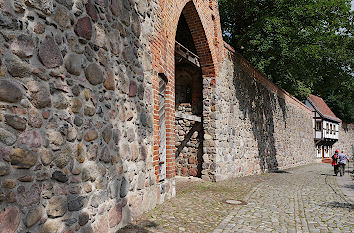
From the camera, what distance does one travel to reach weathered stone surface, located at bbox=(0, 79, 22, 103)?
7.75 ft

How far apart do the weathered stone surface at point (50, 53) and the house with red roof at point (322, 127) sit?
101ft

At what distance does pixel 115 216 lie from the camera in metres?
3.94

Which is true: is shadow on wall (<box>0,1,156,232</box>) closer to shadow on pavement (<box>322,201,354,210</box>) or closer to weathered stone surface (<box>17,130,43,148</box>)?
weathered stone surface (<box>17,130,43,148</box>)

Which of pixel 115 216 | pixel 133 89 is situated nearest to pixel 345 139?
pixel 133 89

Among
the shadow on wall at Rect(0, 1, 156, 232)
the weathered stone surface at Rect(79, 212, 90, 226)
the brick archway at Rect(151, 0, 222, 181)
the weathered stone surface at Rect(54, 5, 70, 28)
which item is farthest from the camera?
the brick archway at Rect(151, 0, 222, 181)

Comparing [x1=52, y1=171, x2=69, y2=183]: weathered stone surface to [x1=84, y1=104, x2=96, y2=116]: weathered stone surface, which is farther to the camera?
[x1=84, y1=104, x2=96, y2=116]: weathered stone surface

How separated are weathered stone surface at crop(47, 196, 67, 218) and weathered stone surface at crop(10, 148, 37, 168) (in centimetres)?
45

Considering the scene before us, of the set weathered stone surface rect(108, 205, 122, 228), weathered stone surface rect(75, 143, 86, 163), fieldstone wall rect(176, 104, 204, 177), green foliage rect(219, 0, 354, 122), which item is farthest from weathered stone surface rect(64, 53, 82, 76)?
green foliage rect(219, 0, 354, 122)

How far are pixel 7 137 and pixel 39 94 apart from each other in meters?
0.50

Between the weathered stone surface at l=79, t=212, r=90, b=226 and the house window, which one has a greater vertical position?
the house window

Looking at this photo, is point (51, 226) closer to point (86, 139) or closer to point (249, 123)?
point (86, 139)

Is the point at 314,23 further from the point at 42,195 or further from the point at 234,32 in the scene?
the point at 42,195

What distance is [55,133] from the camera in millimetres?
2893

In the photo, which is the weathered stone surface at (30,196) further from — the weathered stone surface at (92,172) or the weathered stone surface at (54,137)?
the weathered stone surface at (92,172)
